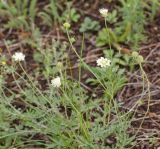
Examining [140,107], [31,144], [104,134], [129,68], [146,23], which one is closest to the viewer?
[104,134]

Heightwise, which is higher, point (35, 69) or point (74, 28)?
point (74, 28)

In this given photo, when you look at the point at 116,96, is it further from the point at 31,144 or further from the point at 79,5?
the point at 79,5

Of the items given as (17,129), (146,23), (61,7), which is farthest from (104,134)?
(61,7)

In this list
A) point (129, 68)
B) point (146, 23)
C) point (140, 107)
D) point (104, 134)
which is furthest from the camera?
point (146, 23)

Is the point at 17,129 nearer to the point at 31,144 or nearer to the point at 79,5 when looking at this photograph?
the point at 31,144

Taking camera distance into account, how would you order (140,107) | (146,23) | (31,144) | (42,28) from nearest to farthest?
(31,144) → (140,107) → (146,23) → (42,28)

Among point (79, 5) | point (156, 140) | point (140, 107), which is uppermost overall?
point (79, 5)

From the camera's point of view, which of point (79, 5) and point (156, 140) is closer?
point (156, 140)

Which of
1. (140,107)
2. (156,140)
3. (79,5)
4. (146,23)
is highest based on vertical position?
(79,5)

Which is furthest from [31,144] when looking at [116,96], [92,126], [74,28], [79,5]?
[79,5]
